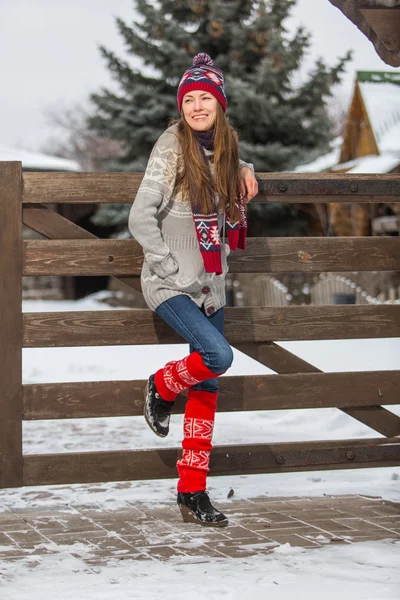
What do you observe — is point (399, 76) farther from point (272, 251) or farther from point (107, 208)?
point (272, 251)

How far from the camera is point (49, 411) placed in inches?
197

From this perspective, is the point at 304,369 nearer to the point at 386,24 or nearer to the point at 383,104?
the point at 386,24

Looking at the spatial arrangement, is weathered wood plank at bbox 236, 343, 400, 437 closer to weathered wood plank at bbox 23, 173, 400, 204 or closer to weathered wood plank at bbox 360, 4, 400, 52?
weathered wood plank at bbox 23, 173, 400, 204

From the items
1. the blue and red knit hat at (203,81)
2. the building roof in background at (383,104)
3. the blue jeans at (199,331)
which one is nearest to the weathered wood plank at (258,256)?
the blue jeans at (199,331)

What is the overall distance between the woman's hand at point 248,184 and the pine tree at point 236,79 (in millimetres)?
19360

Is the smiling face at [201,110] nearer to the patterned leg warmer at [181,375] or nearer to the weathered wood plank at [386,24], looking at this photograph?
the weathered wood plank at [386,24]

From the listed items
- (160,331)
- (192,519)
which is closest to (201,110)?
(160,331)

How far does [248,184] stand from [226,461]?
5.08 ft

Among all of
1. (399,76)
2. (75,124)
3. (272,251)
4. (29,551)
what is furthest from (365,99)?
(75,124)

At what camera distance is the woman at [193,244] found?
454 cm

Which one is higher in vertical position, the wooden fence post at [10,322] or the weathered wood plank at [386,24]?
the weathered wood plank at [386,24]

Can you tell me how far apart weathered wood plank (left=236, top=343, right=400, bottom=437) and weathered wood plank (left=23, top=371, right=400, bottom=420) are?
4cm

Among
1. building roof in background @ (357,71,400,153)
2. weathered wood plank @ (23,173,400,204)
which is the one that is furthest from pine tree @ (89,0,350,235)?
weathered wood plank @ (23,173,400,204)

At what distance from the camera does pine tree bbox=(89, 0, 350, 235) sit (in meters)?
24.6
